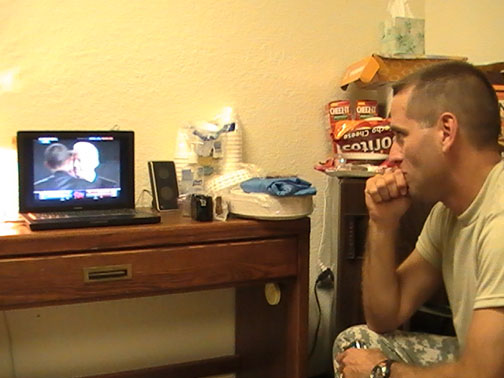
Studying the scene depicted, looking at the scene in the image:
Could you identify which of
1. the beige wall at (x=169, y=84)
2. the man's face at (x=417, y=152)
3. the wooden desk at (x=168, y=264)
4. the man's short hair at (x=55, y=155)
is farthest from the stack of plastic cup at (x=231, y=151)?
the man's face at (x=417, y=152)

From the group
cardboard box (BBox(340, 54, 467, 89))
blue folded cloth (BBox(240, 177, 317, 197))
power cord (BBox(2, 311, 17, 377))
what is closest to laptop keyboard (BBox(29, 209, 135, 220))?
blue folded cloth (BBox(240, 177, 317, 197))

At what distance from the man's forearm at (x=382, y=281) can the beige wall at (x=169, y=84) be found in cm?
62

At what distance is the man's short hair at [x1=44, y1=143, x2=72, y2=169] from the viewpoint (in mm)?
1330

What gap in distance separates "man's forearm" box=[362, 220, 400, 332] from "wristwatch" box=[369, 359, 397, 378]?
6.3 inches

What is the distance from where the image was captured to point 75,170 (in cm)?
136

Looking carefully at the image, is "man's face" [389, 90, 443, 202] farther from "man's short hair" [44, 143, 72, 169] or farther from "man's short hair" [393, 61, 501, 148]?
"man's short hair" [44, 143, 72, 169]

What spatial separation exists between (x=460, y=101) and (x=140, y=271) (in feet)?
2.45

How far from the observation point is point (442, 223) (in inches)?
48.5

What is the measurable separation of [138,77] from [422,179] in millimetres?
880

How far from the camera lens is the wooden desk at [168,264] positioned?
45.9 inches

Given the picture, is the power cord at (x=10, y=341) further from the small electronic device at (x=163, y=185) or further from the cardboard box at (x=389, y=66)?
the cardboard box at (x=389, y=66)

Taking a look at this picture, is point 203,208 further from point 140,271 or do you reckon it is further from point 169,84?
point 169,84

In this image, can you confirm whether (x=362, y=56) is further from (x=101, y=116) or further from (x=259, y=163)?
(x=101, y=116)

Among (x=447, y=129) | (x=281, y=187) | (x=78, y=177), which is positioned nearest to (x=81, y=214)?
(x=78, y=177)
